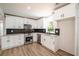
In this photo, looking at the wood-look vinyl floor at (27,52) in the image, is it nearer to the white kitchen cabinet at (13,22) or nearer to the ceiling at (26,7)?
the white kitchen cabinet at (13,22)

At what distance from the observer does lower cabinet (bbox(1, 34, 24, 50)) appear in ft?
11.7

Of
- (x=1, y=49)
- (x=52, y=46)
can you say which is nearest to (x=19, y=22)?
(x=1, y=49)

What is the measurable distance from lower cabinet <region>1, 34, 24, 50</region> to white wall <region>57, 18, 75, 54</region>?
2.58 metres

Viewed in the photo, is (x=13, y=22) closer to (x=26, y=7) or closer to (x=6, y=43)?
(x=6, y=43)

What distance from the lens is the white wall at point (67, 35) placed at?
2977 millimetres

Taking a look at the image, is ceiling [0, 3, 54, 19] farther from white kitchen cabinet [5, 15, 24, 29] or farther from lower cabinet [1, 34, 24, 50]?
lower cabinet [1, 34, 24, 50]

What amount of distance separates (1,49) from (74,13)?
381cm

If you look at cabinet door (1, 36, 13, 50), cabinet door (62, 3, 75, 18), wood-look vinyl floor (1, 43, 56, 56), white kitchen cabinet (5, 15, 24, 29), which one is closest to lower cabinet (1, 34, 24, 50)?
cabinet door (1, 36, 13, 50)

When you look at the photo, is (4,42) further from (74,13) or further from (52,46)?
(74,13)

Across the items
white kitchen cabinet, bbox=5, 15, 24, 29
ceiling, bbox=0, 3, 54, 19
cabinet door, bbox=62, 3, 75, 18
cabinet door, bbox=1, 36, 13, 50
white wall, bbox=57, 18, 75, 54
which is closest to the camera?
cabinet door, bbox=62, 3, 75, 18

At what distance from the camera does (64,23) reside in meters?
3.40

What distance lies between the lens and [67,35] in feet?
10.6

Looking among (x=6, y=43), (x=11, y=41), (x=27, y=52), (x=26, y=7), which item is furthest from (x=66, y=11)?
(x=6, y=43)

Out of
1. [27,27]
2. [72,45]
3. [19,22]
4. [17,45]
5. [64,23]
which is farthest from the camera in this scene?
A: [27,27]
